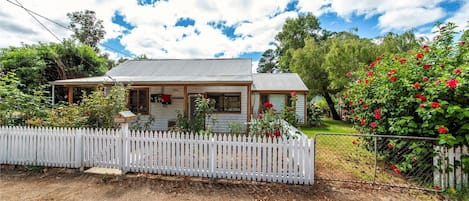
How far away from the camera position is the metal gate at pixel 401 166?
354 centimetres

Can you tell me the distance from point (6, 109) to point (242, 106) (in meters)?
8.02

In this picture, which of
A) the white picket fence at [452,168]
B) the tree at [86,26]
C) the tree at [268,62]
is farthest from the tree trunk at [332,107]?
the tree at [86,26]

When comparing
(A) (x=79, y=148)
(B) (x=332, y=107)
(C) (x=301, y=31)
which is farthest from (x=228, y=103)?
(C) (x=301, y=31)

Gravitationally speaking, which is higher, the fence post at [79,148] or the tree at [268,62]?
the tree at [268,62]

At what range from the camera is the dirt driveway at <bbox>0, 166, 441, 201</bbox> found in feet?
11.0

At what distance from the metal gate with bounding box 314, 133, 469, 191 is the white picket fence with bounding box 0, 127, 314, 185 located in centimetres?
70

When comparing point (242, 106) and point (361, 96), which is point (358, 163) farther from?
point (242, 106)

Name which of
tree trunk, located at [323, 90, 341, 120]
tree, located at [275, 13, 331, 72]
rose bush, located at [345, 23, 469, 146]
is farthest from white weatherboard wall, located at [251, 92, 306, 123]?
tree, located at [275, 13, 331, 72]

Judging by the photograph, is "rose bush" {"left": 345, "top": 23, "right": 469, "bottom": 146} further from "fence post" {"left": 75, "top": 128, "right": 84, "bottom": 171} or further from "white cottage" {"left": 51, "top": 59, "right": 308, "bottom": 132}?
"fence post" {"left": 75, "top": 128, "right": 84, "bottom": 171}

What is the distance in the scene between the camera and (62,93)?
16.5 metres

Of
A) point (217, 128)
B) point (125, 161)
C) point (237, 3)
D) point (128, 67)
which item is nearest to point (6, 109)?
point (125, 161)

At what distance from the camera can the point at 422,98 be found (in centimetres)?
365

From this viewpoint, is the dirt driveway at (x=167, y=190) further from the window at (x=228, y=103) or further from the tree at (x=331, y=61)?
the tree at (x=331, y=61)

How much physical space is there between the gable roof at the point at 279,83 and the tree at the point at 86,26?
25.1 meters
